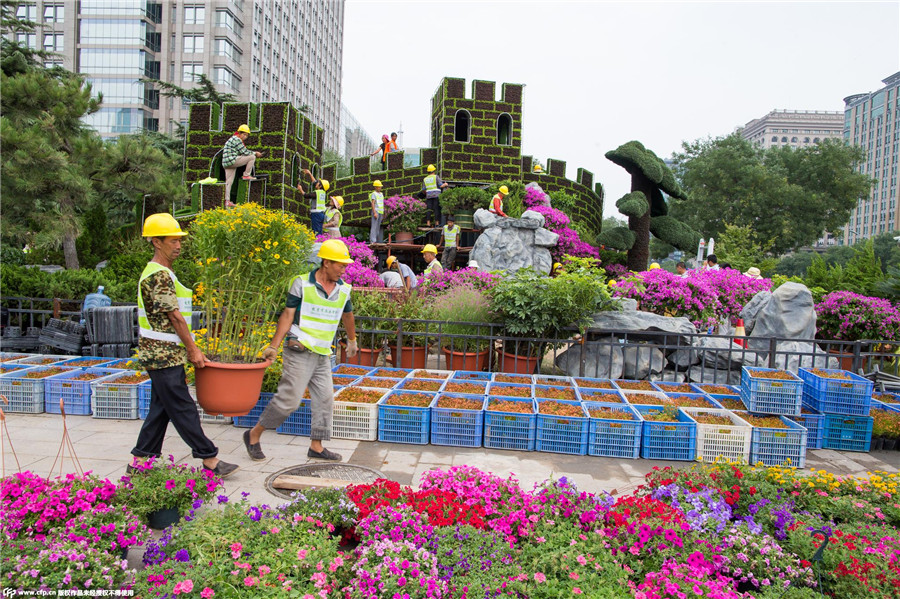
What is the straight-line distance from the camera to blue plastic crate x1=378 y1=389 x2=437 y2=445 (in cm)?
516

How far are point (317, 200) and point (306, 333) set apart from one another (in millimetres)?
12502

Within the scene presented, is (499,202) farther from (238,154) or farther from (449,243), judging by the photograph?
(238,154)

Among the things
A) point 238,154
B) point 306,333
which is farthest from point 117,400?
point 238,154

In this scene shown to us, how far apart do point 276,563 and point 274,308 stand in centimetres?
314

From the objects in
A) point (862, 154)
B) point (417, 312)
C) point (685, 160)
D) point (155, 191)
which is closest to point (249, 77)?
point (685, 160)

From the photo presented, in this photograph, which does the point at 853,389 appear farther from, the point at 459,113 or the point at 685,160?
the point at 685,160

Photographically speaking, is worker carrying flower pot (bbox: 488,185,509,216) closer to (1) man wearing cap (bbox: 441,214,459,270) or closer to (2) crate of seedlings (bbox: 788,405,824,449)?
(1) man wearing cap (bbox: 441,214,459,270)

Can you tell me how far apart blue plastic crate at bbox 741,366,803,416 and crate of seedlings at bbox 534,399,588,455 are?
173 centimetres

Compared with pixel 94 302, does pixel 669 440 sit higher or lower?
lower

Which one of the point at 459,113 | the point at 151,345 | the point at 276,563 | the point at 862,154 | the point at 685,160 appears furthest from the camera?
the point at 685,160

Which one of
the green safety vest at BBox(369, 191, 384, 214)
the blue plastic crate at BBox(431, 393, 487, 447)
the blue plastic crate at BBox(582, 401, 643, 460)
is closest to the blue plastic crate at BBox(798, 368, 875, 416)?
the blue plastic crate at BBox(582, 401, 643, 460)

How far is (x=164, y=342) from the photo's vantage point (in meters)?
3.86

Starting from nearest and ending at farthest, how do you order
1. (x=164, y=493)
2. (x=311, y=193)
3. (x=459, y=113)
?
1. (x=164, y=493)
2. (x=311, y=193)
3. (x=459, y=113)

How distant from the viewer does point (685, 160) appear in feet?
123
